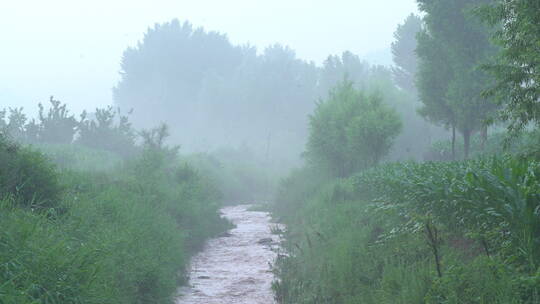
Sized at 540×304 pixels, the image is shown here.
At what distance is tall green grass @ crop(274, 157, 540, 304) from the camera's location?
20.7ft

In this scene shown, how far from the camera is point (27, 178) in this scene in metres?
9.71

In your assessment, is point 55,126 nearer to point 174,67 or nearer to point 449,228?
point 449,228

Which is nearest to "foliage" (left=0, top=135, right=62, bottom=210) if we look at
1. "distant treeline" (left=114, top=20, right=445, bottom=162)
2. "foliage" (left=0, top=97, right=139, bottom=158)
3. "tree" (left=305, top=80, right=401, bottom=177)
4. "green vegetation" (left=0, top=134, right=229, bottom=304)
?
"green vegetation" (left=0, top=134, right=229, bottom=304)

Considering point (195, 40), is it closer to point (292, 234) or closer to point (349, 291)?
point (292, 234)

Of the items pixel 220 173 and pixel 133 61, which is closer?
pixel 220 173

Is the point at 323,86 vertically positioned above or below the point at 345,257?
above

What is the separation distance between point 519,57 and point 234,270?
9696 millimetres

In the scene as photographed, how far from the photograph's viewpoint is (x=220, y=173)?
135ft

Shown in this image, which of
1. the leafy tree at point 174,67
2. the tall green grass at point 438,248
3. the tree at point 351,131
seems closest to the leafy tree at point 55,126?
the tree at point 351,131

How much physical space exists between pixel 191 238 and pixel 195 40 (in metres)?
75.2

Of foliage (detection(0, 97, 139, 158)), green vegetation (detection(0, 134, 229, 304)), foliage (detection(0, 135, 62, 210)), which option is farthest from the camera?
foliage (detection(0, 97, 139, 158))

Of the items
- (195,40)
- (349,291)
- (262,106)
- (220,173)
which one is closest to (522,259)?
(349,291)

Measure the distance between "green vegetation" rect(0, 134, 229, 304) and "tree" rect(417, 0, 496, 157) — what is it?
46.6 feet

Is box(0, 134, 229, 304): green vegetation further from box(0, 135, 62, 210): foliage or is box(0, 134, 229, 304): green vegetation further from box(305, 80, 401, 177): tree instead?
box(305, 80, 401, 177): tree
